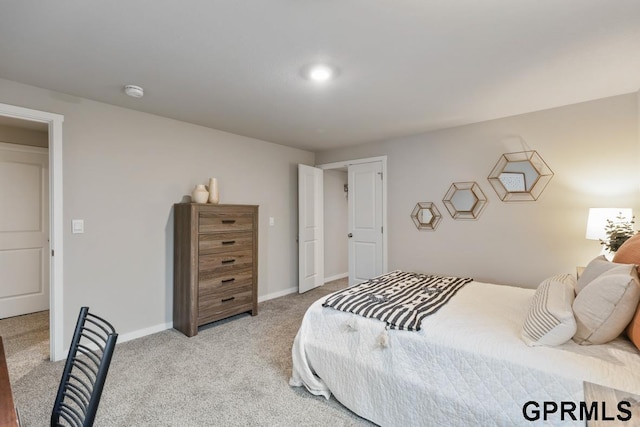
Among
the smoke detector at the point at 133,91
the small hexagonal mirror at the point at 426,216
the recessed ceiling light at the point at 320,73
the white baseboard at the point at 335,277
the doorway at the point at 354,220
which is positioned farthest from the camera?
the white baseboard at the point at 335,277

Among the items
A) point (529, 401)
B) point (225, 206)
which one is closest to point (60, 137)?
point (225, 206)

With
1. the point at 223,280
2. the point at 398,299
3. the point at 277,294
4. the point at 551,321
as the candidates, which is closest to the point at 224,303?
the point at 223,280

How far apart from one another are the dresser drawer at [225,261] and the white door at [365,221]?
1.62 metres

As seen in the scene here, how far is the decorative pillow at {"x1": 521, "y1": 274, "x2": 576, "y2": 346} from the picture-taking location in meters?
1.47

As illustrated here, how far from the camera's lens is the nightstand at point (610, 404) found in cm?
93

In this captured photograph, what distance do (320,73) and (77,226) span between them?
249cm

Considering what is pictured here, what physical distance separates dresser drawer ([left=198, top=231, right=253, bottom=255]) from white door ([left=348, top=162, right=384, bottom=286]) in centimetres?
161

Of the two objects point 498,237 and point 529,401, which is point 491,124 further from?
point 529,401

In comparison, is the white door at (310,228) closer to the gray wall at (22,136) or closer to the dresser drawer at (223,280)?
the dresser drawer at (223,280)

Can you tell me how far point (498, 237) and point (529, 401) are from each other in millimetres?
2247

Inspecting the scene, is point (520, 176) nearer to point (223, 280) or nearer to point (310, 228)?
point (310, 228)

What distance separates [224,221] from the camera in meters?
3.39

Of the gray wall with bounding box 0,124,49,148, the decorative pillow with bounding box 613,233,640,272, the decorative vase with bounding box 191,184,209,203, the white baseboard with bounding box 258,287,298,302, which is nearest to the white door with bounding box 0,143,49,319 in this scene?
the gray wall with bounding box 0,124,49,148

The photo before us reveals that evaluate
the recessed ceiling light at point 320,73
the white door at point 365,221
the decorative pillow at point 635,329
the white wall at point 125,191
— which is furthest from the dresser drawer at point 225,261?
the decorative pillow at point 635,329
